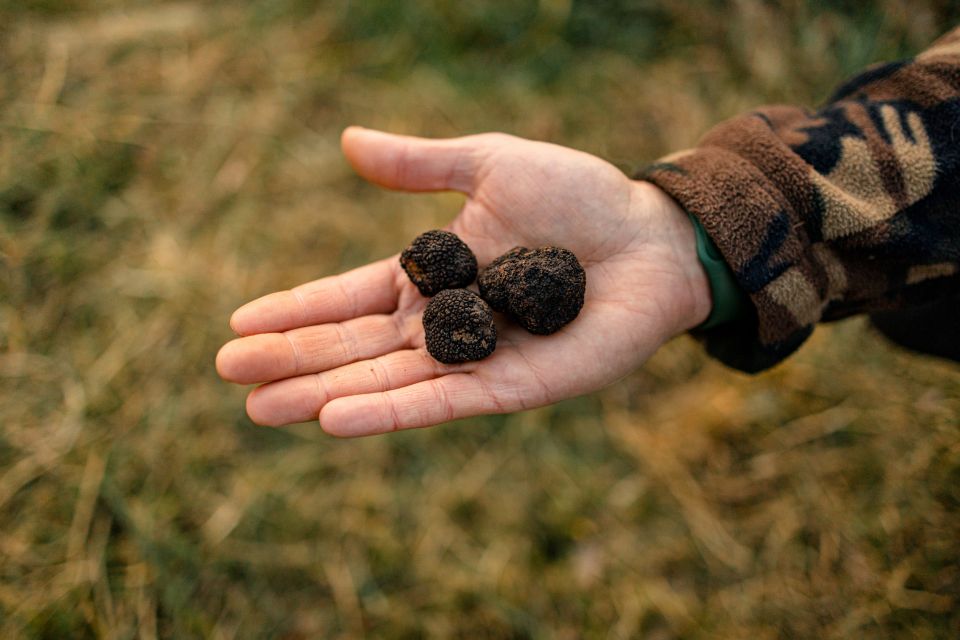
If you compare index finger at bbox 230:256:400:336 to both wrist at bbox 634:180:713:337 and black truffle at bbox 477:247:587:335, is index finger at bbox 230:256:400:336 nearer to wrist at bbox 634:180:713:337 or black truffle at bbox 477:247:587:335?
black truffle at bbox 477:247:587:335

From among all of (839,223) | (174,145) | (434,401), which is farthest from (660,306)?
(174,145)

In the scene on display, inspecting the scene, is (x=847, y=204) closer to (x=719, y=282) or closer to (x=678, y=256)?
(x=719, y=282)

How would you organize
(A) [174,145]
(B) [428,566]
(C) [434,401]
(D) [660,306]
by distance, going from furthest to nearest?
(A) [174,145], (B) [428,566], (D) [660,306], (C) [434,401]

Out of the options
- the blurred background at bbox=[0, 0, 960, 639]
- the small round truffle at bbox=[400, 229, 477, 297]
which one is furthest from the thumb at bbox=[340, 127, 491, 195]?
the blurred background at bbox=[0, 0, 960, 639]

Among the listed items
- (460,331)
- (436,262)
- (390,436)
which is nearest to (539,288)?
(460,331)

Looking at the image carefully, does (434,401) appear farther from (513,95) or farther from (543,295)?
(513,95)
